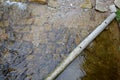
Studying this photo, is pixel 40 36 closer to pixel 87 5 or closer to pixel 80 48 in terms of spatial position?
pixel 80 48

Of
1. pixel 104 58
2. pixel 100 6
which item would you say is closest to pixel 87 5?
pixel 100 6

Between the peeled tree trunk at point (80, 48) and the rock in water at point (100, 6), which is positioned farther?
the rock in water at point (100, 6)

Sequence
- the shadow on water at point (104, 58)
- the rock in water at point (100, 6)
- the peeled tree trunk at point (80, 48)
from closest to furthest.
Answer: the peeled tree trunk at point (80, 48), the shadow on water at point (104, 58), the rock in water at point (100, 6)

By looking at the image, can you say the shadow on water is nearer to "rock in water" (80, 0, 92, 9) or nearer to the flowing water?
the flowing water

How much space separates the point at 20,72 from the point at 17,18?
1387 millimetres

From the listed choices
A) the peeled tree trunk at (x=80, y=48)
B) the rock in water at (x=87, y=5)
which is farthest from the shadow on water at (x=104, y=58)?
the rock in water at (x=87, y=5)

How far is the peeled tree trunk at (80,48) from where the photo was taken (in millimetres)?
4066

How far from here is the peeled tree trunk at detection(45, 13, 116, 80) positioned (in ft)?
13.3

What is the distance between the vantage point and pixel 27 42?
15.0ft

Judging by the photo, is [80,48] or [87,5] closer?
[80,48]

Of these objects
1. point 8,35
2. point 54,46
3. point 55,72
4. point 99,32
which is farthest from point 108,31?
point 8,35

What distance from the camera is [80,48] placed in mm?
4551

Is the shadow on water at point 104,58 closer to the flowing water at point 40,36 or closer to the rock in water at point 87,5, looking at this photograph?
the flowing water at point 40,36

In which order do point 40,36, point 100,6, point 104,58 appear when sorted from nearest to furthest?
1. point 104,58
2. point 40,36
3. point 100,6
